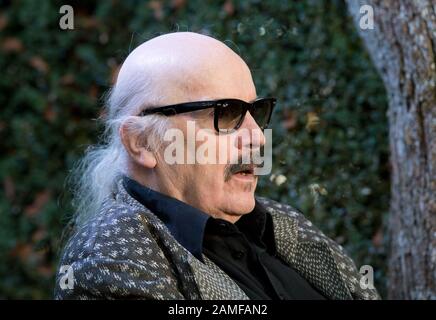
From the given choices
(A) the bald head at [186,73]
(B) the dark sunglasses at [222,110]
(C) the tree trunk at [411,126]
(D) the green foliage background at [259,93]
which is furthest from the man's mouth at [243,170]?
(D) the green foliage background at [259,93]

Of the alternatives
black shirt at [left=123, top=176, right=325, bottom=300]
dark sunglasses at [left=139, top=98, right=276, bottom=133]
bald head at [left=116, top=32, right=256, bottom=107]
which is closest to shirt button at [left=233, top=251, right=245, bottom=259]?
black shirt at [left=123, top=176, right=325, bottom=300]

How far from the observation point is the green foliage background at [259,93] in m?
3.98

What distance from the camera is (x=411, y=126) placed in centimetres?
340

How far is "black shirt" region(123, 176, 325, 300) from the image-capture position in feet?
8.49

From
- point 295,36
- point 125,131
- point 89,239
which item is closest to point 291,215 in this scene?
point 125,131

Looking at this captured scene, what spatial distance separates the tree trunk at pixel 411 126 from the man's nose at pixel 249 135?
2.93ft

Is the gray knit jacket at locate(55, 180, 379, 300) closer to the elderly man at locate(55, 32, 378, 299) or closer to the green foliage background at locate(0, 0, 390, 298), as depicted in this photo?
the elderly man at locate(55, 32, 378, 299)

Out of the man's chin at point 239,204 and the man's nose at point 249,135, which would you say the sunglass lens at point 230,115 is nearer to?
the man's nose at point 249,135

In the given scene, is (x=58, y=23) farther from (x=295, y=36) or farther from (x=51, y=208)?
(x=295, y=36)

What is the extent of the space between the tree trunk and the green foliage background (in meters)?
0.42

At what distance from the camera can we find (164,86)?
2.72m

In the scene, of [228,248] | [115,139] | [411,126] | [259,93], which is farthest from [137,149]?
[259,93]

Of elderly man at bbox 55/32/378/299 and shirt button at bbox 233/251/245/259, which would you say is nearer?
elderly man at bbox 55/32/378/299
